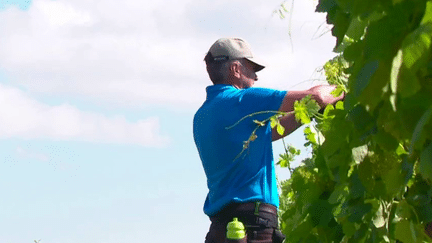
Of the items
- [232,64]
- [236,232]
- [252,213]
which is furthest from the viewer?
[232,64]

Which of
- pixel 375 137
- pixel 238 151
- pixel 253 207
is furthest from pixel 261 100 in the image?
pixel 375 137

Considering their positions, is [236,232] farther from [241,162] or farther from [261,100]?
[261,100]

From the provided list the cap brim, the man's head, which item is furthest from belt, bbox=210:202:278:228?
the cap brim

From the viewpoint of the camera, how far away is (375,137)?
70.5 inches

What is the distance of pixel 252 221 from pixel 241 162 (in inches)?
11.7

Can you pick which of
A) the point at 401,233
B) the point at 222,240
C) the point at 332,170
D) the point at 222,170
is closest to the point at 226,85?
the point at 222,170

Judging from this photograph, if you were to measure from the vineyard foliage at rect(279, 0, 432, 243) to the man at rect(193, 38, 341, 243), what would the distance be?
1.60 metres

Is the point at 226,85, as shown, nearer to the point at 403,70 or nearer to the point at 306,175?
the point at 306,175

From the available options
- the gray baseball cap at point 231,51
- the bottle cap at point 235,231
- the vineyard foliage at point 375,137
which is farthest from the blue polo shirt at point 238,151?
the vineyard foliage at point 375,137

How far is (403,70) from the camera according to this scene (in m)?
1.44

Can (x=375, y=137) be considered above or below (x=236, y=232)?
below

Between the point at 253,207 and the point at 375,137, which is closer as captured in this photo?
the point at 375,137

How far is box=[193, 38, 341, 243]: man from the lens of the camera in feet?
14.2

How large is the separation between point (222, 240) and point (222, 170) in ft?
1.15
